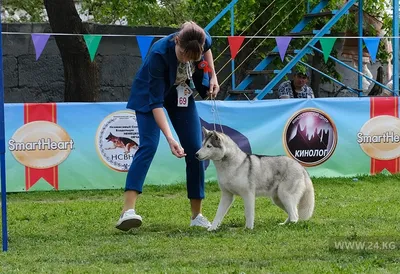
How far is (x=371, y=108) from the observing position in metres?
11.5

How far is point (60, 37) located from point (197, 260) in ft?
27.1

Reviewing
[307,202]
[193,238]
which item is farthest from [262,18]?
[193,238]

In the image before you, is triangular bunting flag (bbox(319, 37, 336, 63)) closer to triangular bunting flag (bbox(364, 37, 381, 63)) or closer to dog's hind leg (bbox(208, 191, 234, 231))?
triangular bunting flag (bbox(364, 37, 381, 63))

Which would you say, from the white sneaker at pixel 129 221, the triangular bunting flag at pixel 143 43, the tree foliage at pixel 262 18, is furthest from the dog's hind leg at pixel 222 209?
the tree foliage at pixel 262 18

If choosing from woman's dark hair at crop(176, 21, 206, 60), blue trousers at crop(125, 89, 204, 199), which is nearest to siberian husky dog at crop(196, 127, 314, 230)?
blue trousers at crop(125, 89, 204, 199)

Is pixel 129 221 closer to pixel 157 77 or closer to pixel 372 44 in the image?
pixel 157 77

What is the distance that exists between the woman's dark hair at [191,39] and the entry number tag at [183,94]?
0.46 meters

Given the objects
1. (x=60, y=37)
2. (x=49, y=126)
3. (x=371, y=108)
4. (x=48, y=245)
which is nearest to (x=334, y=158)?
(x=371, y=108)

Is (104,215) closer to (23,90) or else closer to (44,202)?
(44,202)

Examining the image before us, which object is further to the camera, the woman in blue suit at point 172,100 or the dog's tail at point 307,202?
the dog's tail at point 307,202

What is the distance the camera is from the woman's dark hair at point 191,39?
20.9ft

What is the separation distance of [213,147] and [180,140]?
1.03ft

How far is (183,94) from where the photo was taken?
22.7 ft

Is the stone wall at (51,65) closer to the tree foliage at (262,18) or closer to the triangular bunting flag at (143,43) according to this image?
the tree foliage at (262,18)
